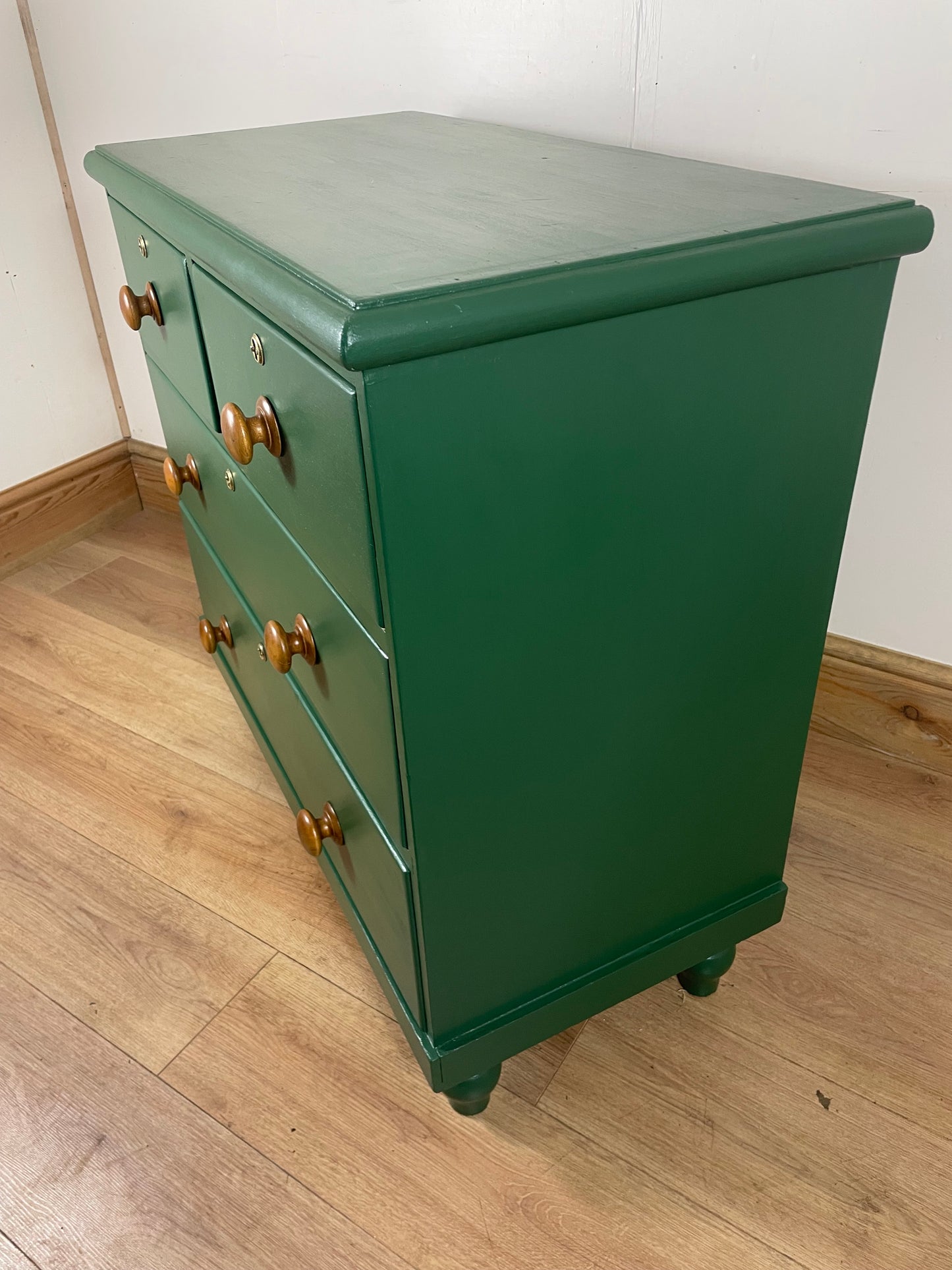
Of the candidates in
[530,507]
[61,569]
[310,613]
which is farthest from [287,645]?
[61,569]

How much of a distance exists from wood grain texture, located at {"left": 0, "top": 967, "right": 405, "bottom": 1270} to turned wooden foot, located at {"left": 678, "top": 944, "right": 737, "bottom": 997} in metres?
0.41

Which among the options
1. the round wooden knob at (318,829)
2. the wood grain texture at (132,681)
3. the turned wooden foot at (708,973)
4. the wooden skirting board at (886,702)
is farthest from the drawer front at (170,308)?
the wooden skirting board at (886,702)

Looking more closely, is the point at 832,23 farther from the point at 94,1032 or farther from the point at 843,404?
the point at 94,1032

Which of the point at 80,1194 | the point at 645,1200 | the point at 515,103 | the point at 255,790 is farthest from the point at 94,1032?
the point at 515,103

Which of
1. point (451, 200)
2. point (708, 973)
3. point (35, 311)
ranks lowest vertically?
point (708, 973)

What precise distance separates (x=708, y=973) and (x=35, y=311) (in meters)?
1.72

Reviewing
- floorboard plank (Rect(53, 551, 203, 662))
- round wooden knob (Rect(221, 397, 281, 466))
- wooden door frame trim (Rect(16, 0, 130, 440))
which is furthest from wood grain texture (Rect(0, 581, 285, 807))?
round wooden knob (Rect(221, 397, 281, 466))

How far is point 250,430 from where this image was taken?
28.8 inches

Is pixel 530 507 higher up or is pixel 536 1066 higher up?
pixel 530 507

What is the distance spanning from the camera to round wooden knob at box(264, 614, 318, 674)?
2.78ft

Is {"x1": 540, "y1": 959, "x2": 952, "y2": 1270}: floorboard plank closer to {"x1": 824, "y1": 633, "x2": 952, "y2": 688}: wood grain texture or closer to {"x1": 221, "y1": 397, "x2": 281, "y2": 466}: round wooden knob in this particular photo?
{"x1": 824, "y1": 633, "x2": 952, "y2": 688}: wood grain texture

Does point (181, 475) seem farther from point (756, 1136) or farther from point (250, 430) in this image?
point (756, 1136)

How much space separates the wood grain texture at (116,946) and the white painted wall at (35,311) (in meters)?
0.96

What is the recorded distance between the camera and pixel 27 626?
1778 mm
